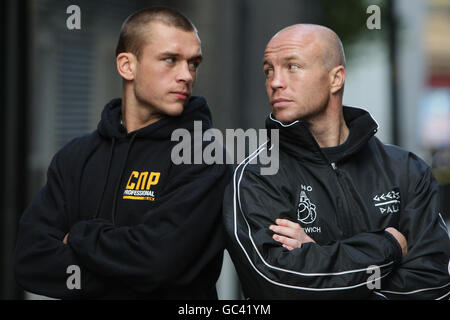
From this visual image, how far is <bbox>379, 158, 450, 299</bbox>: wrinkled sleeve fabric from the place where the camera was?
8.23ft

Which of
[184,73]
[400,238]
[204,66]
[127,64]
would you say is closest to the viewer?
[400,238]

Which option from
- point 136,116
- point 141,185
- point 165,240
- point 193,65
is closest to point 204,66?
point 136,116

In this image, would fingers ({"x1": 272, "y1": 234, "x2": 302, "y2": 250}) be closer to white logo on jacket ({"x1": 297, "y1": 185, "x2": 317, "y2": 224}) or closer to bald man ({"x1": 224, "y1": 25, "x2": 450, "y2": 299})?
bald man ({"x1": 224, "y1": 25, "x2": 450, "y2": 299})

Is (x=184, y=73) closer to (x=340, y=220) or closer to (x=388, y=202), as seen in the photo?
(x=340, y=220)

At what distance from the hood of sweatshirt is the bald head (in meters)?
0.52

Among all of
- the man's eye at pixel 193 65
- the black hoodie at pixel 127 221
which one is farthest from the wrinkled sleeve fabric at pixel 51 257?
the man's eye at pixel 193 65

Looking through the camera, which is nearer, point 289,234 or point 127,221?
point 289,234

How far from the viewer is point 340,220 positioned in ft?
8.49

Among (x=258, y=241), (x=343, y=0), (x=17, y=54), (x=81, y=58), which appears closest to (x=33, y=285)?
(x=258, y=241)

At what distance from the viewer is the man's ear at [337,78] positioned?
2.63 m

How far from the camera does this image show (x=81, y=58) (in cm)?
683

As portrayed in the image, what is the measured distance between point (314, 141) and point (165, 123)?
2.29 ft

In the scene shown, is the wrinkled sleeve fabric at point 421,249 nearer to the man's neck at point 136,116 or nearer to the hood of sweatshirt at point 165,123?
the hood of sweatshirt at point 165,123

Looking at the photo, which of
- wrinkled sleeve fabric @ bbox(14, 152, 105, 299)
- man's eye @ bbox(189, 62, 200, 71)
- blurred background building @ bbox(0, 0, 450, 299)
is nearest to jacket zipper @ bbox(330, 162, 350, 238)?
man's eye @ bbox(189, 62, 200, 71)
